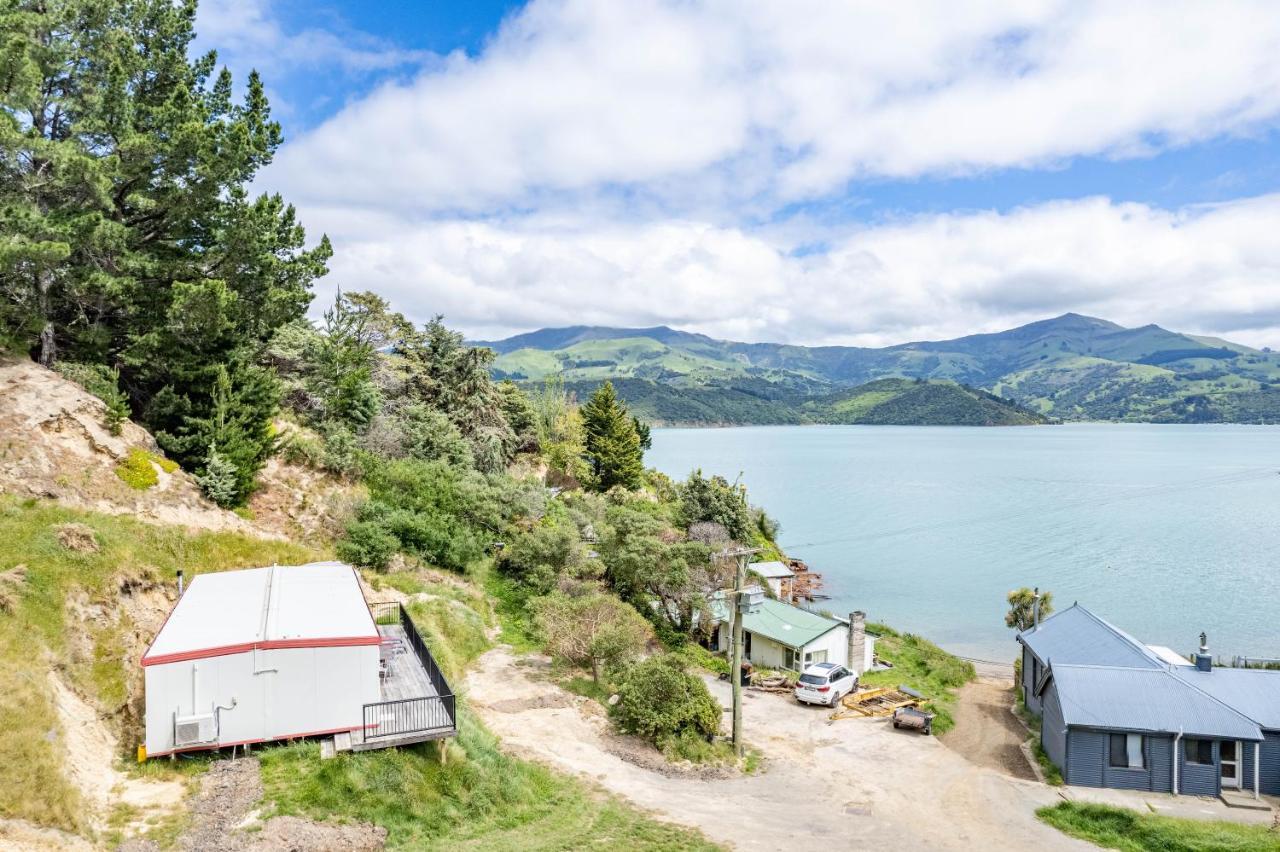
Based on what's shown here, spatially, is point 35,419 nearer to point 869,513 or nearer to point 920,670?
point 920,670

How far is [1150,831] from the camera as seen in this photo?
17.0 m

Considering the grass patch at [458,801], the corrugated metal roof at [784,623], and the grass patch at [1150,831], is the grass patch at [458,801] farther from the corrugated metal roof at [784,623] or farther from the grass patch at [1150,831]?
the corrugated metal roof at [784,623]

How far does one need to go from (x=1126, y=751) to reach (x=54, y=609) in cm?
2767

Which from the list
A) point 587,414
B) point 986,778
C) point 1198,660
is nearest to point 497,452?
point 587,414

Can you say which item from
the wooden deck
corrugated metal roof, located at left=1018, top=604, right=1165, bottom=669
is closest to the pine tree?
corrugated metal roof, located at left=1018, top=604, right=1165, bottom=669

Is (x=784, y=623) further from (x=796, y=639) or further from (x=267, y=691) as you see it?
(x=267, y=691)

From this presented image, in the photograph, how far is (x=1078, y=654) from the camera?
82.5 ft

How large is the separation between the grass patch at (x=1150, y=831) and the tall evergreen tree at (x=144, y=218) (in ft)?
89.0

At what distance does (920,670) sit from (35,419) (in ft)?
119

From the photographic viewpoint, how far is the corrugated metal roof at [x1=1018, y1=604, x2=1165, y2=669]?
23484 mm

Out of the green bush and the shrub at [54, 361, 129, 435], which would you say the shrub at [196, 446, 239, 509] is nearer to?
the shrub at [54, 361, 129, 435]

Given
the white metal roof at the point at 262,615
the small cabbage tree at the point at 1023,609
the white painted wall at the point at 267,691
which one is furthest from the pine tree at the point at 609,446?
the white painted wall at the point at 267,691

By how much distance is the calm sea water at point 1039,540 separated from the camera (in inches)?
1827

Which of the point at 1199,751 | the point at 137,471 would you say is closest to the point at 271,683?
the point at 137,471
